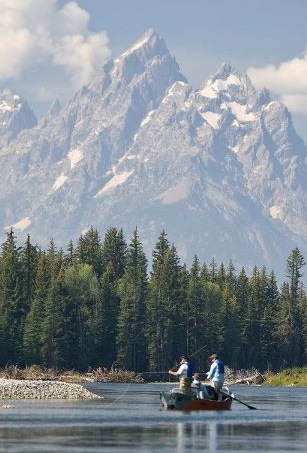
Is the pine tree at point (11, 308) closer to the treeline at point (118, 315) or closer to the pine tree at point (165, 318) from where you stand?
the treeline at point (118, 315)

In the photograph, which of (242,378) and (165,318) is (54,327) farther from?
(242,378)

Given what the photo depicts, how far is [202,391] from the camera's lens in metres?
76.8

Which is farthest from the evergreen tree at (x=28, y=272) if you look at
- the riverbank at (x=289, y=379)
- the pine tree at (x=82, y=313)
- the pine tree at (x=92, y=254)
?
the riverbank at (x=289, y=379)

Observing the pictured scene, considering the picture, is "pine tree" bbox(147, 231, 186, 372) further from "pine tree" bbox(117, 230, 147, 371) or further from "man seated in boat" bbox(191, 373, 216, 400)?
"man seated in boat" bbox(191, 373, 216, 400)

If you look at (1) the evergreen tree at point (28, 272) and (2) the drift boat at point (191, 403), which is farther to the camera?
(1) the evergreen tree at point (28, 272)

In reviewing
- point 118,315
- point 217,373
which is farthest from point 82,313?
point 217,373

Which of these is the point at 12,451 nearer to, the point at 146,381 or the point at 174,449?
the point at 174,449

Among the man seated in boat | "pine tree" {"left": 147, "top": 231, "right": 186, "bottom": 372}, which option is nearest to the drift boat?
the man seated in boat

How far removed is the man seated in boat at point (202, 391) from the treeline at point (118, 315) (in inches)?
3418

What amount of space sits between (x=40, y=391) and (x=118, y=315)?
289 ft

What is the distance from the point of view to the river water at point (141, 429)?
51.2m

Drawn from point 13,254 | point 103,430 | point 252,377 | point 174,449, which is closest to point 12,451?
point 174,449

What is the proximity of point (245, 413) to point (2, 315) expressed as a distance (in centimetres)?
9475

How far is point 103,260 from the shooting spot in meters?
198
